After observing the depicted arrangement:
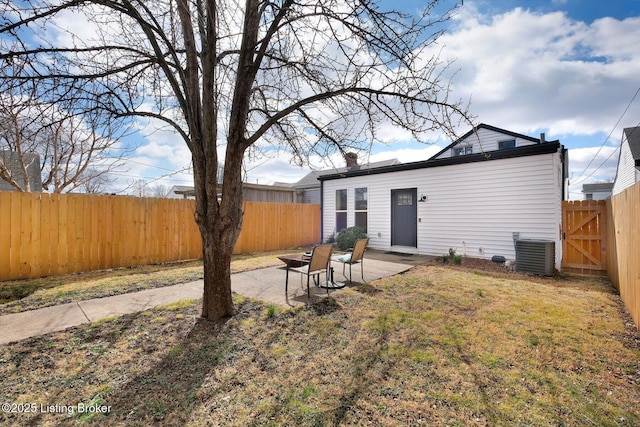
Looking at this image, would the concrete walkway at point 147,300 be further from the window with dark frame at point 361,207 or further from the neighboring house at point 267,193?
the neighboring house at point 267,193

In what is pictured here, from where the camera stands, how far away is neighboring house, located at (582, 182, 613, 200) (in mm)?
30327

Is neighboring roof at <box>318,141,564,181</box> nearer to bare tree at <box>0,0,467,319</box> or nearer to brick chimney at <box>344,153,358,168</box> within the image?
brick chimney at <box>344,153,358,168</box>

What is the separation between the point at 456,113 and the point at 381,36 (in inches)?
52.3

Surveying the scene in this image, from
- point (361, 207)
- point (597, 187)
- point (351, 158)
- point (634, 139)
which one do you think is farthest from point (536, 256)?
point (597, 187)

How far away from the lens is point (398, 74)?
356cm

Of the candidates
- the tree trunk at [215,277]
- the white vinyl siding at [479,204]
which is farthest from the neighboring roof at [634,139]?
the tree trunk at [215,277]

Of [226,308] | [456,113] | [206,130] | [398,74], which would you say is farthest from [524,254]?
[206,130]

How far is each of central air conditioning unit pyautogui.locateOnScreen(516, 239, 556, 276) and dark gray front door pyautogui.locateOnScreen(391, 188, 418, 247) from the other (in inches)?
136

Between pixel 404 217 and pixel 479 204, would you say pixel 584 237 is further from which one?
pixel 404 217

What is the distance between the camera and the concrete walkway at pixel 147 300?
11.5 ft

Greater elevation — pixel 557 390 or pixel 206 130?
pixel 206 130

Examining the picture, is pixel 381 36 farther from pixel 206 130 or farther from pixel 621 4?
pixel 621 4

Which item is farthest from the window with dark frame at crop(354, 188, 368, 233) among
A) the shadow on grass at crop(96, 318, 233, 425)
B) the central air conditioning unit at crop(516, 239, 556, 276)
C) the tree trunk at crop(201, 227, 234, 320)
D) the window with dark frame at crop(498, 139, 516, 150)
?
the shadow on grass at crop(96, 318, 233, 425)

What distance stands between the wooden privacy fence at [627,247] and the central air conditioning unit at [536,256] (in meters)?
1.05
